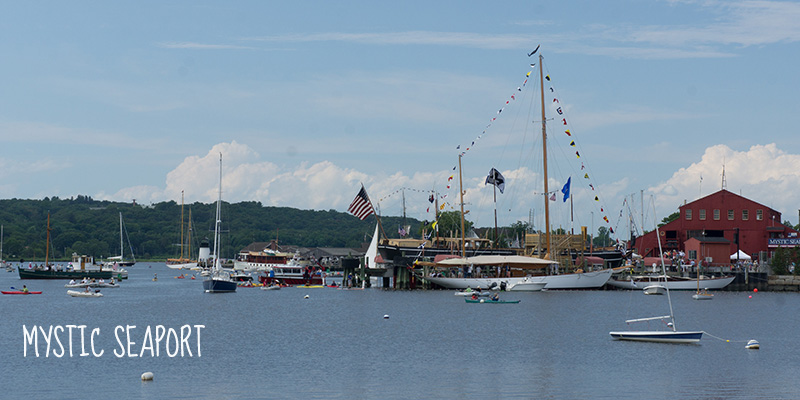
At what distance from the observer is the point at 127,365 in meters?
45.0

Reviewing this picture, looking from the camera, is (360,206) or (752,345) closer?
(752,345)

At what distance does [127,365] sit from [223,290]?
6940 centimetres

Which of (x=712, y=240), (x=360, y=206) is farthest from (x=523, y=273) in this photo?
(x=712, y=240)

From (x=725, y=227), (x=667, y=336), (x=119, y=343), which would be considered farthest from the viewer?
(x=725, y=227)

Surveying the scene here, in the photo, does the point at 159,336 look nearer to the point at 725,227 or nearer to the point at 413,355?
the point at 413,355

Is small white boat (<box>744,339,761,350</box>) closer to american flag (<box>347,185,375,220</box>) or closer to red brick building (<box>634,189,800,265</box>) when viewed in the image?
american flag (<box>347,185,375,220</box>)

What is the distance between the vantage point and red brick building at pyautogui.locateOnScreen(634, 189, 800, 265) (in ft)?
434

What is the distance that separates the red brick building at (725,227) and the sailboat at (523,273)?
23792 millimetres

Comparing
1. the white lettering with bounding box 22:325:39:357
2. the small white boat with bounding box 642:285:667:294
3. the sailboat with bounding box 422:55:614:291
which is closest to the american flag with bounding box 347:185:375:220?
the sailboat with bounding box 422:55:614:291

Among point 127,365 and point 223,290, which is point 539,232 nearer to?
point 223,290

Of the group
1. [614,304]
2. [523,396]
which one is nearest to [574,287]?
[614,304]

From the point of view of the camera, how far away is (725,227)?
450ft

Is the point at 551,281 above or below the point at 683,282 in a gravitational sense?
above

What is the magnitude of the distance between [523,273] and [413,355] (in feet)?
218
